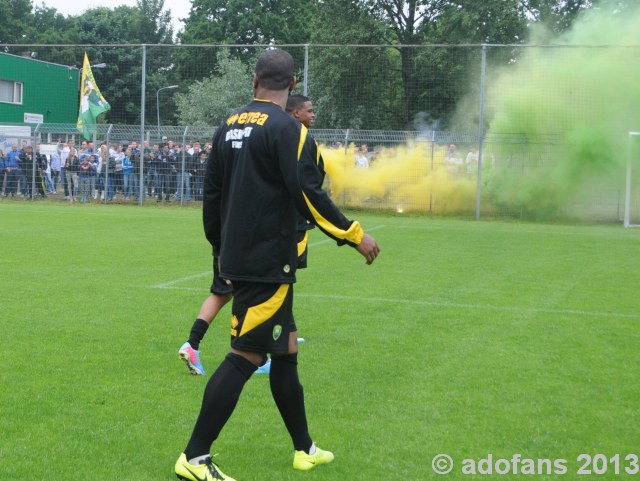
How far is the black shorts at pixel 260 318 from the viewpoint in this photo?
4.21 m

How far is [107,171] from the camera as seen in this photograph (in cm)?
2680

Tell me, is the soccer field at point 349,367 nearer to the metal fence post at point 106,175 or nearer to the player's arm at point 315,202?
the player's arm at point 315,202

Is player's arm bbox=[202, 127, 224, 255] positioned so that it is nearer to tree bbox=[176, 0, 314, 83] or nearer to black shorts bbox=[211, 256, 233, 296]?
black shorts bbox=[211, 256, 233, 296]

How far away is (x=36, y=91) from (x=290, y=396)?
4053 centimetres

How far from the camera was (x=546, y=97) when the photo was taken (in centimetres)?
2469

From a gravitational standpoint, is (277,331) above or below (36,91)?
below

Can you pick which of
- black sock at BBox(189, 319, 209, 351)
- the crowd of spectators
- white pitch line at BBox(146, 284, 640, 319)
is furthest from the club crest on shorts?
the crowd of spectators

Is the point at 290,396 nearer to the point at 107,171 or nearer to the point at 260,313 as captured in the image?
the point at 260,313

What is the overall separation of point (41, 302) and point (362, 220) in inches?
596

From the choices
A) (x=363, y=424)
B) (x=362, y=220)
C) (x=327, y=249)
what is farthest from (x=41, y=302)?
(x=362, y=220)

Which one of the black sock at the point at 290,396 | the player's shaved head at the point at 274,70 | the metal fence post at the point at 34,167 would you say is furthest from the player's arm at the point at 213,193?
the metal fence post at the point at 34,167

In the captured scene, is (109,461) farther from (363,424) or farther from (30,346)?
(30,346)

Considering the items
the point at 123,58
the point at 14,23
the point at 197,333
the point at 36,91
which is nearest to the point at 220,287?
the point at 197,333

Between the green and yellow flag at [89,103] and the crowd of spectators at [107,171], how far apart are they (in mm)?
592
